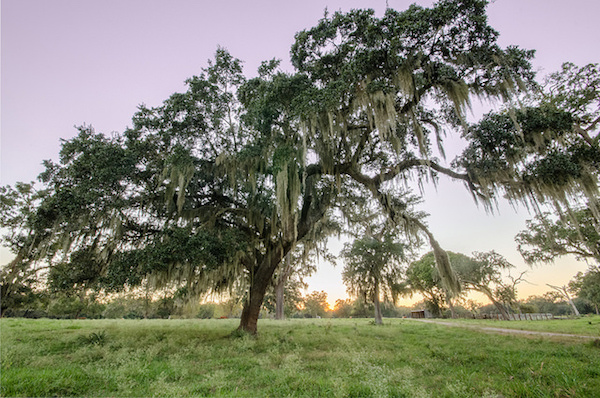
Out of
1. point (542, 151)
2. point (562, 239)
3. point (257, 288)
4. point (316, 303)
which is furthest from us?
point (316, 303)

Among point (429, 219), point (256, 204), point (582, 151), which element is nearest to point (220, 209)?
point (256, 204)

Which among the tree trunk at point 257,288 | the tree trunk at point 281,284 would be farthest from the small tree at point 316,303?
the tree trunk at point 257,288

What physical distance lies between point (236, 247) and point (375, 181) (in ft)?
16.8

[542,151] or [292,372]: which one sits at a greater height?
[542,151]

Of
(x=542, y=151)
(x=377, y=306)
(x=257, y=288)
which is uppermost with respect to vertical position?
(x=542, y=151)

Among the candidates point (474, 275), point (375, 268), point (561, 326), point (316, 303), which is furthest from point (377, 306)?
point (316, 303)

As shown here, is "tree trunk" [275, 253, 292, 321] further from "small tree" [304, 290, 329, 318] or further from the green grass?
"small tree" [304, 290, 329, 318]

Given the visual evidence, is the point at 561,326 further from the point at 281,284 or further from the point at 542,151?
the point at 281,284

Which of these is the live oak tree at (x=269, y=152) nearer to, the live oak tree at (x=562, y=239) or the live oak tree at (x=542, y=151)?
the live oak tree at (x=542, y=151)

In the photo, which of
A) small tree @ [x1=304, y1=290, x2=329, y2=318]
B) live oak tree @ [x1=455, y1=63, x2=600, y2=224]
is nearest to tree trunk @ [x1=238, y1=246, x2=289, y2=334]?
live oak tree @ [x1=455, y1=63, x2=600, y2=224]

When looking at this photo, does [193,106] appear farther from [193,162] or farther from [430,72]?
[430,72]

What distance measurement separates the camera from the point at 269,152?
332 inches

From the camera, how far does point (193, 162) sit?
8359mm

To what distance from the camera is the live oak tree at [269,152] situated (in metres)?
7.04
